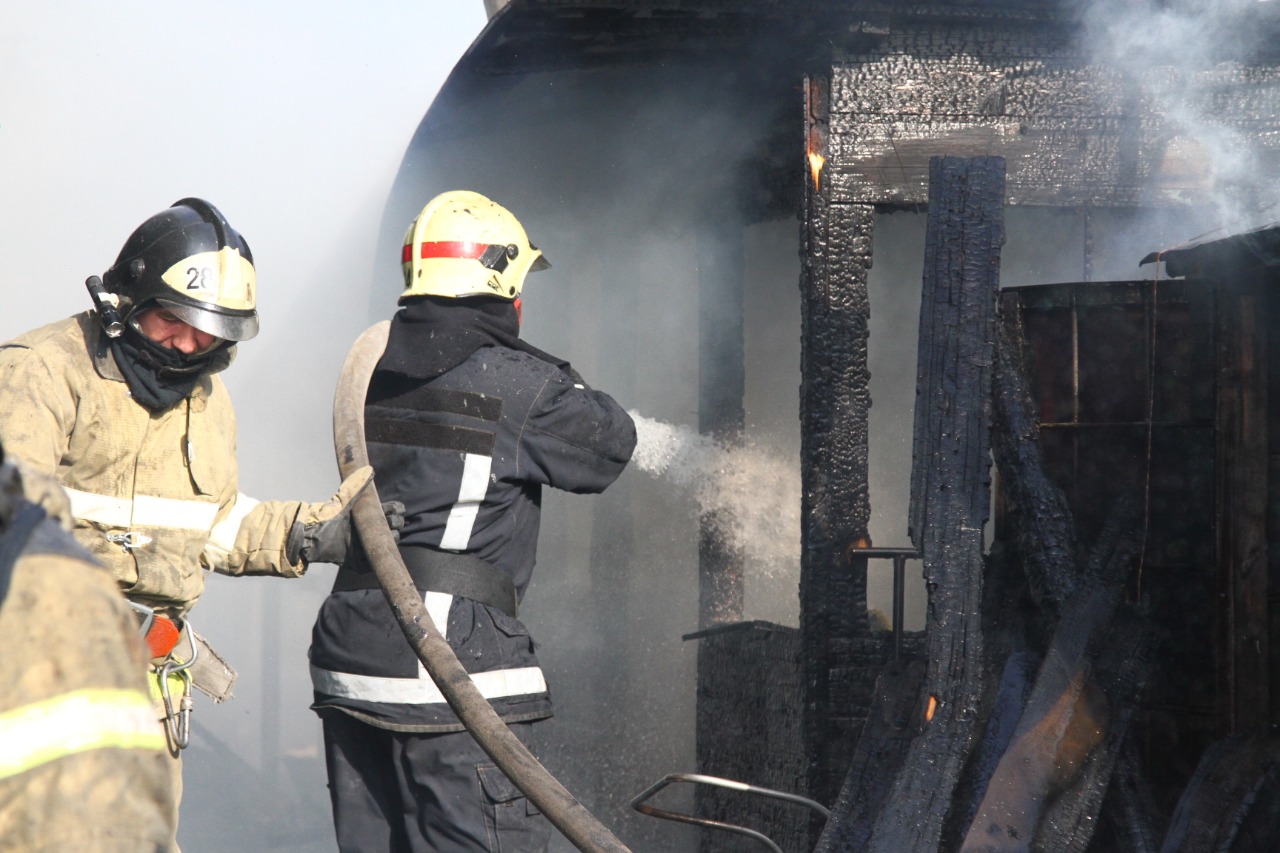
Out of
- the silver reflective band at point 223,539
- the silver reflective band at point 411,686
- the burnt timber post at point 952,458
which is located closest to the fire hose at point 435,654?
the silver reflective band at point 411,686

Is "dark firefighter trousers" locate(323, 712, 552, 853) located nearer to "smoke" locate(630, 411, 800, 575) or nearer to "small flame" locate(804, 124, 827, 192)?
"small flame" locate(804, 124, 827, 192)

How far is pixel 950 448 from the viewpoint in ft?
12.9

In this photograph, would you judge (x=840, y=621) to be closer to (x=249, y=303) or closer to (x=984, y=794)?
(x=984, y=794)

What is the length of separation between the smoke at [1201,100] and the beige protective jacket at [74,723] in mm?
5158

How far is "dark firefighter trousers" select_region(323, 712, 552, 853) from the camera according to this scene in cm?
313

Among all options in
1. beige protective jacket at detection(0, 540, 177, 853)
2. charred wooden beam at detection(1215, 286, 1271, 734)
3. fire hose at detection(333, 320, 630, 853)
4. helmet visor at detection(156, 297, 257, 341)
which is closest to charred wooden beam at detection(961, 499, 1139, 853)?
charred wooden beam at detection(1215, 286, 1271, 734)

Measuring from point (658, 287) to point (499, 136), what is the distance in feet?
4.18

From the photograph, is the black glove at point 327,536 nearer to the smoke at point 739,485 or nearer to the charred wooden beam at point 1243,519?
the charred wooden beam at point 1243,519

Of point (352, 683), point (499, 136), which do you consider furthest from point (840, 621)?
point (499, 136)

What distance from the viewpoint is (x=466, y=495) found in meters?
3.30

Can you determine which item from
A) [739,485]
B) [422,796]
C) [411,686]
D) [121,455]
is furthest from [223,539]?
[739,485]

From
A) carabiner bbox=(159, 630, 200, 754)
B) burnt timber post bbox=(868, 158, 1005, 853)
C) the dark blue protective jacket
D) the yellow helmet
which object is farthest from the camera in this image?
burnt timber post bbox=(868, 158, 1005, 853)

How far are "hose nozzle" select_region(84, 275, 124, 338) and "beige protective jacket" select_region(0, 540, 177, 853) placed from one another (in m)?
1.84

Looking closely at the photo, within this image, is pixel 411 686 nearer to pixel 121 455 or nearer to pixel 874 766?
pixel 121 455
